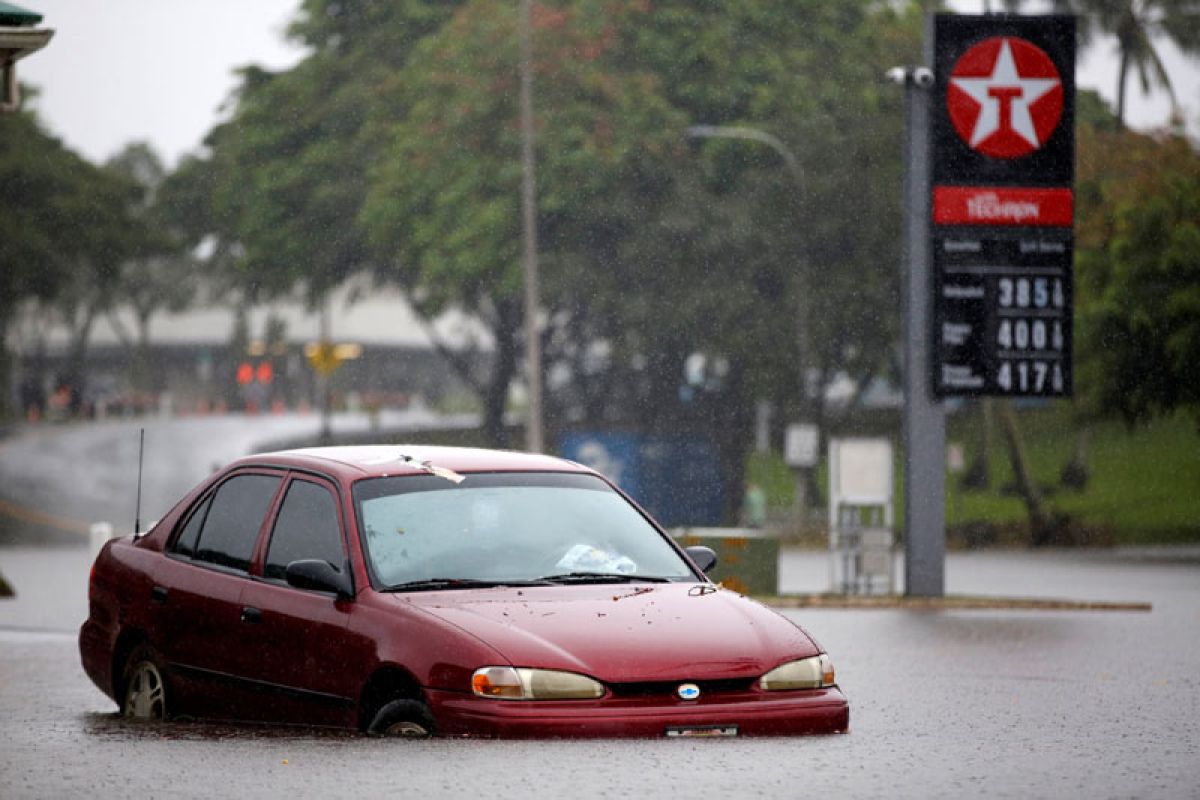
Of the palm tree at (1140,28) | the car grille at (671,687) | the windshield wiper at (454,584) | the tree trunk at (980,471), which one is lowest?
the tree trunk at (980,471)

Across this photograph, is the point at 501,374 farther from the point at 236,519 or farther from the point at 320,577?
the point at 320,577

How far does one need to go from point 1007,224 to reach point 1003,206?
0.67ft

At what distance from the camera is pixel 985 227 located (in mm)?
26016

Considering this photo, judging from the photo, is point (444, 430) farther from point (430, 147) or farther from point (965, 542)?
point (965, 542)

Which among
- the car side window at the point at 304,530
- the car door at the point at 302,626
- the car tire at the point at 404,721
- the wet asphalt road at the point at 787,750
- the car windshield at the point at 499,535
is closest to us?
the wet asphalt road at the point at 787,750

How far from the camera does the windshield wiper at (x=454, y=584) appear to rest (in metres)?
9.43

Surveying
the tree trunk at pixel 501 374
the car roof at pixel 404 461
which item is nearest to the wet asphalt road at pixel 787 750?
the car roof at pixel 404 461

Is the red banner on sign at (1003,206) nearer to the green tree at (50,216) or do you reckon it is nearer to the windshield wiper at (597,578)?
the windshield wiper at (597,578)

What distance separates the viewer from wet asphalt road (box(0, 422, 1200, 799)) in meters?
7.98

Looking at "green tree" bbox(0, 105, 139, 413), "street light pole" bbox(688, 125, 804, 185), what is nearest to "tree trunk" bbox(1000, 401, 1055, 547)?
"street light pole" bbox(688, 125, 804, 185)

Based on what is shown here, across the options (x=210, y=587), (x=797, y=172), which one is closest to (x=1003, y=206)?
(x=210, y=587)

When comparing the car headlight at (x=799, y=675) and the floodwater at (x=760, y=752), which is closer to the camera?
the floodwater at (x=760, y=752)

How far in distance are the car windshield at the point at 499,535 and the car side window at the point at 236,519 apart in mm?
693

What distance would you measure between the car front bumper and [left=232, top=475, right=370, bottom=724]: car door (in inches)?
26.5
